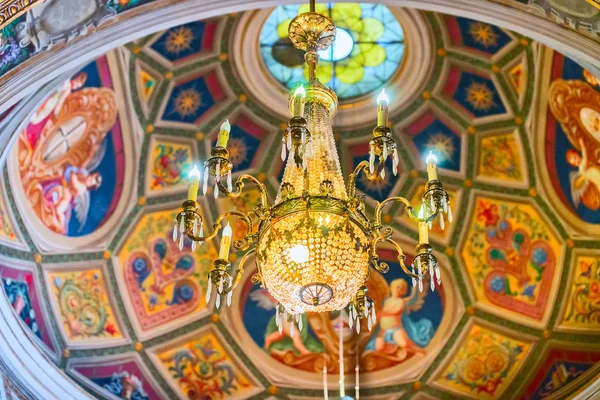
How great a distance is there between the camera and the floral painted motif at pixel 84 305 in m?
13.4

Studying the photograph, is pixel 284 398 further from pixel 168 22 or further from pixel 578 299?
pixel 168 22

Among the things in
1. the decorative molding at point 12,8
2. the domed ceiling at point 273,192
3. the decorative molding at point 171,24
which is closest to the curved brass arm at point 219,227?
the decorative molding at point 171,24

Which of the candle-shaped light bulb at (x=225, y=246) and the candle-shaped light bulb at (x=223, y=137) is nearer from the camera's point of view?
the candle-shaped light bulb at (x=223, y=137)

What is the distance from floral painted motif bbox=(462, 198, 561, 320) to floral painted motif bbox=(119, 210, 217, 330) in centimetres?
374

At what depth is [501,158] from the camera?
46.0 ft

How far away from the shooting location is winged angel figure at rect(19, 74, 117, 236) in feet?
41.2

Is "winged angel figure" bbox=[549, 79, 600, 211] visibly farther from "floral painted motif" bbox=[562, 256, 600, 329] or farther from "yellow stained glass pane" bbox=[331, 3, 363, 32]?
"yellow stained glass pane" bbox=[331, 3, 363, 32]

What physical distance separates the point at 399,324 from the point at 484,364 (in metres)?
1.33

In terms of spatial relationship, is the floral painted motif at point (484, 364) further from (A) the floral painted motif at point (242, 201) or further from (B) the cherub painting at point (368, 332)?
(A) the floral painted motif at point (242, 201)

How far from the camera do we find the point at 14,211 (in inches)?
495

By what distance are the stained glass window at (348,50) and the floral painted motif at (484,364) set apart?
3840mm

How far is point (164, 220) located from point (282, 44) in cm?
293

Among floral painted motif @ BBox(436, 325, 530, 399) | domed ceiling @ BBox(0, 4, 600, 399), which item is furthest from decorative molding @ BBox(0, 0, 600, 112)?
floral painted motif @ BBox(436, 325, 530, 399)

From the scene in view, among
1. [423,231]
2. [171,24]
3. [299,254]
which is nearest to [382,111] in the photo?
[423,231]
